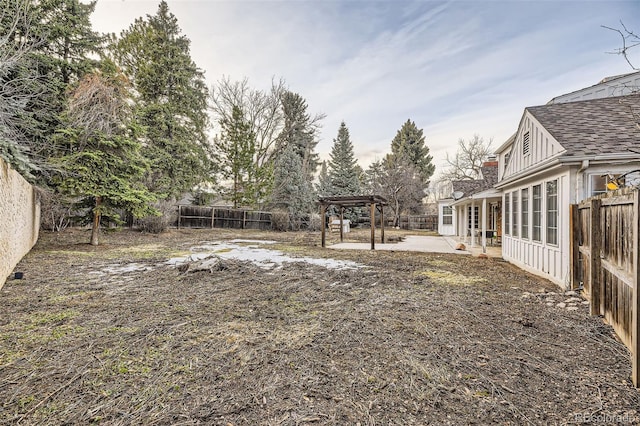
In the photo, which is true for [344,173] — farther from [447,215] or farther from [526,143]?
[526,143]

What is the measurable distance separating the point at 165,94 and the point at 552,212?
19.2 metres

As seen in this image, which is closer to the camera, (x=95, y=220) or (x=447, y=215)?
(x=95, y=220)

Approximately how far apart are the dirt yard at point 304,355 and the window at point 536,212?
1651 mm

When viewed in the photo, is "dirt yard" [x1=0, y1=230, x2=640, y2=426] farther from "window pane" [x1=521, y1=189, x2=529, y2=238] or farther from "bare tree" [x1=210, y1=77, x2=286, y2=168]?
"bare tree" [x1=210, y1=77, x2=286, y2=168]

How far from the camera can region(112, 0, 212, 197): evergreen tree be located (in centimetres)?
1633

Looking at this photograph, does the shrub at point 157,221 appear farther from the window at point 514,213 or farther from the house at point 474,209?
the window at point 514,213

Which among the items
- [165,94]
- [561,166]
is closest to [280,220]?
[165,94]

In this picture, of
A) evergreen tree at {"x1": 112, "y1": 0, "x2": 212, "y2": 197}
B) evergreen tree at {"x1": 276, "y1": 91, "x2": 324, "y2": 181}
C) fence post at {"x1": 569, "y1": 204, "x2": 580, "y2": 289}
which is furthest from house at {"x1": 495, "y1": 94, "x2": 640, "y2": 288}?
evergreen tree at {"x1": 276, "y1": 91, "x2": 324, "y2": 181}

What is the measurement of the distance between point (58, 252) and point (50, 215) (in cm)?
453

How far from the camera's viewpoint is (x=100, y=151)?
9258mm

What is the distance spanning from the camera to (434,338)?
9.93 feet

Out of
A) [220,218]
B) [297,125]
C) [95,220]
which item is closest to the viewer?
[95,220]

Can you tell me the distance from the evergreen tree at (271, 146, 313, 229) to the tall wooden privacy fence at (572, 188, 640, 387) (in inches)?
735

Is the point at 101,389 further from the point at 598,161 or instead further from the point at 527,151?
the point at 527,151
